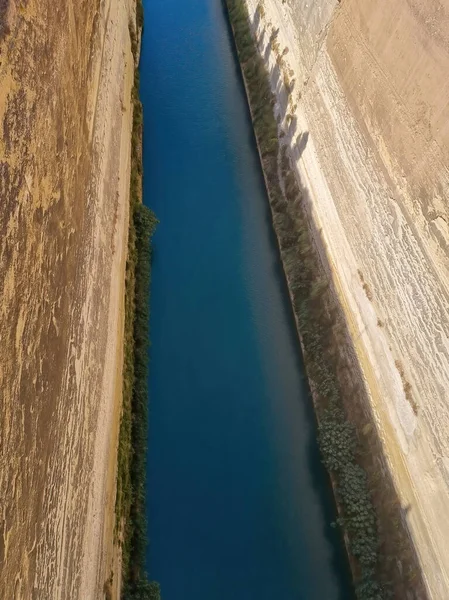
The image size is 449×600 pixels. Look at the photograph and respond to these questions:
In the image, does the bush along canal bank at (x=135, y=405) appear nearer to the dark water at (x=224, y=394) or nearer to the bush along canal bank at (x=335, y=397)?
the dark water at (x=224, y=394)

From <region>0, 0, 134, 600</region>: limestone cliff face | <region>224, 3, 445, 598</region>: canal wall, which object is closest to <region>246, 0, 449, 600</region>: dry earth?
<region>224, 3, 445, 598</region>: canal wall

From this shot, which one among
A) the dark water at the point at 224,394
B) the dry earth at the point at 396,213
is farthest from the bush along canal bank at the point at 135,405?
the dry earth at the point at 396,213

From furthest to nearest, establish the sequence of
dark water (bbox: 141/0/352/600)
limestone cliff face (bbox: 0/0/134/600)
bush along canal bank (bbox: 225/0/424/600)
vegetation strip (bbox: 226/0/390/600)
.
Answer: dark water (bbox: 141/0/352/600) → vegetation strip (bbox: 226/0/390/600) → bush along canal bank (bbox: 225/0/424/600) → limestone cliff face (bbox: 0/0/134/600)

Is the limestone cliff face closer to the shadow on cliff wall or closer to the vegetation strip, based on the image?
the vegetation strip

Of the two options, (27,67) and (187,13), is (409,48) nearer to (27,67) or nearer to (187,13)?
(27,67)

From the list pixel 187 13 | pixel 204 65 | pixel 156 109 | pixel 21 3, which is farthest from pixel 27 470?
pixel 187 13
